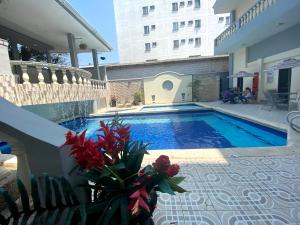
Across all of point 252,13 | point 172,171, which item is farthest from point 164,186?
point 252,13

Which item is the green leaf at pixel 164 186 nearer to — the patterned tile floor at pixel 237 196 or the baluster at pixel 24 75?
the patterned tile floor at pixel 237 196

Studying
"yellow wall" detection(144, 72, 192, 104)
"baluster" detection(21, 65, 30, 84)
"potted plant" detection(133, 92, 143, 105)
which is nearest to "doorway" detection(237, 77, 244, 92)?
"yellow wall" detection(144, 72, 192, 104)

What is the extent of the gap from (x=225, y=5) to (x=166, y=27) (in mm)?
16009

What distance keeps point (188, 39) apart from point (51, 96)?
26.6m

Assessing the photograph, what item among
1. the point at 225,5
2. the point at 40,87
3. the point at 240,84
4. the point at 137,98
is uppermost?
the point at 225,5

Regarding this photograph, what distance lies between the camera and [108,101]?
52.0 ft

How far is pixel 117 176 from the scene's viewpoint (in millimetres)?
1306

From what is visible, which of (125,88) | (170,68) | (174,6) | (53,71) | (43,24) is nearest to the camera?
(53,71)

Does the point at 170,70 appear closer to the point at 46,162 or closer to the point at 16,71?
the point at 16,71

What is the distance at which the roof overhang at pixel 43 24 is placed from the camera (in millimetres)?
7285

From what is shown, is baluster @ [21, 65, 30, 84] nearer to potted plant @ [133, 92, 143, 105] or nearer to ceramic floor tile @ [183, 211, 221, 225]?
ceramic floor tile @ [183, 211, 221, 225]

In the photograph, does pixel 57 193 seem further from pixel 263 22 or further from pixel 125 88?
pixel 125 88

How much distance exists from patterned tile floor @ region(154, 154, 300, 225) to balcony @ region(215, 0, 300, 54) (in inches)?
248

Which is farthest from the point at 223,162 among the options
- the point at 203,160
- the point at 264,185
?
the point at 264,185
